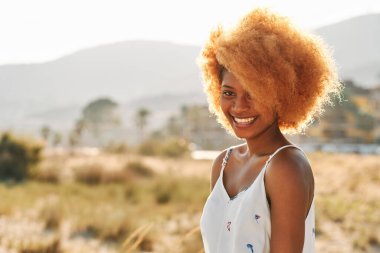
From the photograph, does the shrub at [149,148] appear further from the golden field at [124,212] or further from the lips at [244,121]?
the lips at [244,121]

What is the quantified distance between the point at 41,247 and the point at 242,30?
5.57 m

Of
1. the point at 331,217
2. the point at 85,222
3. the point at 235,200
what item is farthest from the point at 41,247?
the point at 331,217

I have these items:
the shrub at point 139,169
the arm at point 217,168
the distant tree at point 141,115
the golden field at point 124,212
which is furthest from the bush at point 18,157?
the distant tree at point 141,115

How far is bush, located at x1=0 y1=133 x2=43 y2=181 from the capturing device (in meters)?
19.7

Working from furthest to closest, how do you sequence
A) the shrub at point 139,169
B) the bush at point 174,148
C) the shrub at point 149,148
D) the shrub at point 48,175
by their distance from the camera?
1. the bush at point 174,148
2. the shrub at point 149,148
3. the shrub at point 139,169
4. the shrub at point 48,175

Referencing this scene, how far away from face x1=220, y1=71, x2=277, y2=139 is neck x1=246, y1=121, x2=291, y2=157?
0.6 inches

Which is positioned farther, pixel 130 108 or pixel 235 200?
pixel 130 108

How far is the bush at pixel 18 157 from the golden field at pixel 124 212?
0.41 meters

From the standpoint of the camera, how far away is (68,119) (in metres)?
157

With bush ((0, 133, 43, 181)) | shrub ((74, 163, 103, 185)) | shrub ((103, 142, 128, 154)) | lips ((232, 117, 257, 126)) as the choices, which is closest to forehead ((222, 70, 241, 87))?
lips ((232, 117, 257, 126))

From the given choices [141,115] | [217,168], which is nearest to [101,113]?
[141,115]

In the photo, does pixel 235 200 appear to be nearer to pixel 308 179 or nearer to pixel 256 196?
pixel 256 196

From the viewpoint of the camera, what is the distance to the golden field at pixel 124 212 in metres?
7.88

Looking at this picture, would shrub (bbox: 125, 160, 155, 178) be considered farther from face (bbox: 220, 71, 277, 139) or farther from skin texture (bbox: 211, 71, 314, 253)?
face (bbox: 220, 71, 277, 139)
